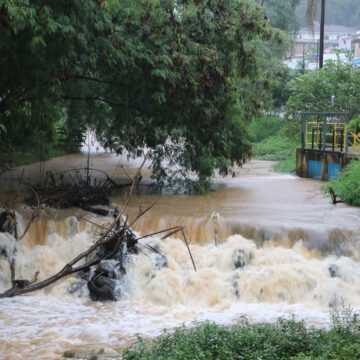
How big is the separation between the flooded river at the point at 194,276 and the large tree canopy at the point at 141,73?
2.37 meters

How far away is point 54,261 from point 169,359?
6308mm

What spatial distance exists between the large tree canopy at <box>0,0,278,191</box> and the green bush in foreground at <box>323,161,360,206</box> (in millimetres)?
2879

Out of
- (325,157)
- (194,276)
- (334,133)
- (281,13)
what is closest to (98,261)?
(194,276)

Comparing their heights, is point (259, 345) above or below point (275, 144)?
below

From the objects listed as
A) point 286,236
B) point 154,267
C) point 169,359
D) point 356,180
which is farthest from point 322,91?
point 169,359

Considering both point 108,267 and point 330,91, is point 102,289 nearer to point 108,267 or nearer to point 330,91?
point 108,267

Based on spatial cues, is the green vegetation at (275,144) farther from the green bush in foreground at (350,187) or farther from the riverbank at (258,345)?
the riverbank at (258,345)

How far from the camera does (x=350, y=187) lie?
625 inches

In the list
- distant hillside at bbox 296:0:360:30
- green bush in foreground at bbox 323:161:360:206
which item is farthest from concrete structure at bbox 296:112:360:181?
distant hillside at bbox 296:0:360:30

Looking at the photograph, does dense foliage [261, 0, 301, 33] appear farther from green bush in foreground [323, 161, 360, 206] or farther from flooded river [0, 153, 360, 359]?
flooded river [0, 153, 360, 359]

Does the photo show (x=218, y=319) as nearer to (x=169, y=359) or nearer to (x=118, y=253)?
(x=118, y=253)

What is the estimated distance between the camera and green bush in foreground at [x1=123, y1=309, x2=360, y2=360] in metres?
6.80

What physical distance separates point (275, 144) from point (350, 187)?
17.5 metres

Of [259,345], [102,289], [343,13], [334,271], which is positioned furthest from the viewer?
[343,13]
